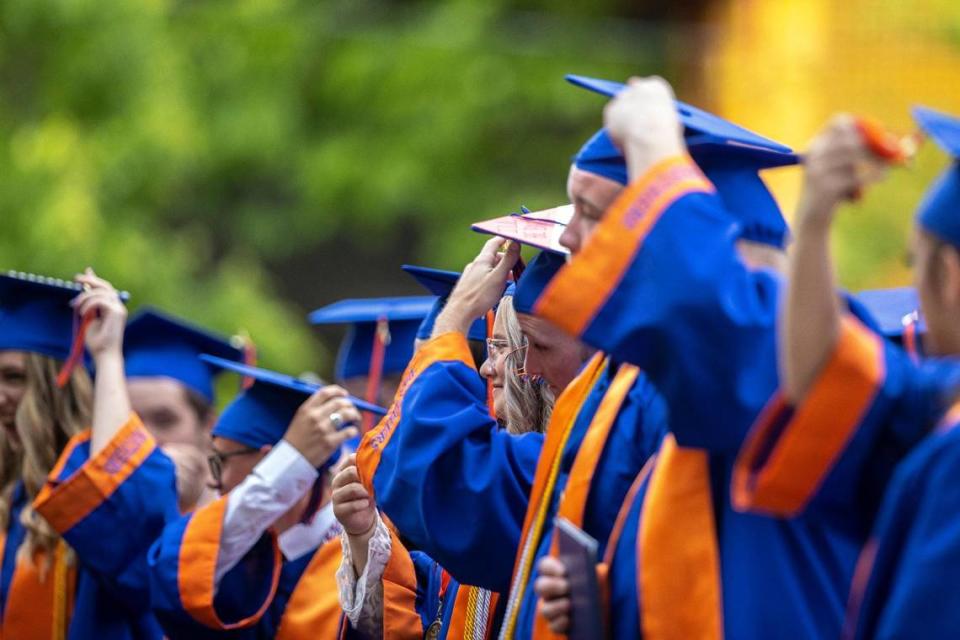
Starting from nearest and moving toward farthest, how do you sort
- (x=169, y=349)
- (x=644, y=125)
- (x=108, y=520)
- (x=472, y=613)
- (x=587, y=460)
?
1. (x=644, y=125)
2. (x=587, y=460)
3. (x=472, y=613)
4. (x=108, y=520)
5. (x=169, y=349)

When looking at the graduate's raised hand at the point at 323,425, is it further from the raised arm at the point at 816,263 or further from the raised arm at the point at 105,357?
the raised arm at the point at 816,263

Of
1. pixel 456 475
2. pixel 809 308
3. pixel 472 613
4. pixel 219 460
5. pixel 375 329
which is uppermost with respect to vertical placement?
pixel 809 308

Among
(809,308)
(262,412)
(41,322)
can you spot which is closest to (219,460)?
(262,412)

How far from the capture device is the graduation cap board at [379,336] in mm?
5574

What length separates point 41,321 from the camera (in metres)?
5.08

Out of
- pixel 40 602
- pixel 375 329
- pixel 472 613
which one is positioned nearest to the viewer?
pixel 472 613

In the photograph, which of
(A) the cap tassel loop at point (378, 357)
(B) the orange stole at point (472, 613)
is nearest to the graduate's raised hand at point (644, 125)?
(B) the orange stole at point (472, 613)

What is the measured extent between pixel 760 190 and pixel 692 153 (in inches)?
5.2

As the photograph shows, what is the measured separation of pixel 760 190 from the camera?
263cm

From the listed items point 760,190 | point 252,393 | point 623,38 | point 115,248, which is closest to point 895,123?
point 623,38

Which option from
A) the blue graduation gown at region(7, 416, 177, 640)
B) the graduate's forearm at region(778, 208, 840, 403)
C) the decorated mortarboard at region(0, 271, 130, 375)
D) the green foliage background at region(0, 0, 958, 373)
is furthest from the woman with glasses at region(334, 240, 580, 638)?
the green foliage background at region(0, 0, 958, 373)

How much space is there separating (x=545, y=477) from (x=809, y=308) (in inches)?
35.1

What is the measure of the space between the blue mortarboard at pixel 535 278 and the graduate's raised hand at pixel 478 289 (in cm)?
5

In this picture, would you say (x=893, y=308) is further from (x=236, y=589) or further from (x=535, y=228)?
(x=236, y=589)
